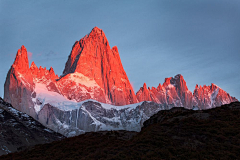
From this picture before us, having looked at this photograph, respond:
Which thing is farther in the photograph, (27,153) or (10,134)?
(10,134)

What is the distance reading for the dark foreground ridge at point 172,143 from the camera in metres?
30.1

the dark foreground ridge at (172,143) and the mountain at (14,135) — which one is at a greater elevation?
the mountain at (14,135)

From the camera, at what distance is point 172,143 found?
3269 centimetres

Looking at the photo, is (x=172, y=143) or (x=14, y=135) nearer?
(x=172, y=143)

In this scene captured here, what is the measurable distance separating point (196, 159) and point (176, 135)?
25.5 feet

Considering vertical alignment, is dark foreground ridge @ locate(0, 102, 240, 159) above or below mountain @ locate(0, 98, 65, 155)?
below

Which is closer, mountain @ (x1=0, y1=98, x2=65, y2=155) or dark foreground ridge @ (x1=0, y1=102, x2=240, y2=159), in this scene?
dark foreground ridge @ (x1=0, y1=102, x2=240, y2=159)

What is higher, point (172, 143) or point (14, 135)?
point (14, 135)

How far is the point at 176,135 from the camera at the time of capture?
117 feet

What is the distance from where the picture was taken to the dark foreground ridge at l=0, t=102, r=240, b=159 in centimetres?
3006

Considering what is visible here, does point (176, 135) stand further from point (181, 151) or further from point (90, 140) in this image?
point (90, 140)

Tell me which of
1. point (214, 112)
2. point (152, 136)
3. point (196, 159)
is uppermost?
point (214, 112)

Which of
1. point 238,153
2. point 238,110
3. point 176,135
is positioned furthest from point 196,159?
point 238,110

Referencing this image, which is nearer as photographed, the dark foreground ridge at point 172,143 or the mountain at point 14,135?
the dark foreground ridge at point 172,143
